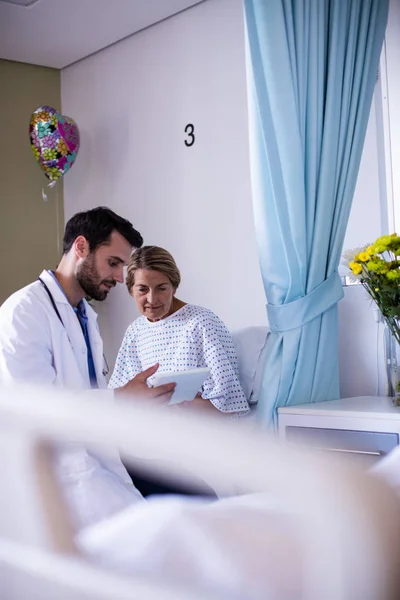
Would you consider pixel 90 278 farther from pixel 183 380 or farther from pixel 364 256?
pixel 364 256

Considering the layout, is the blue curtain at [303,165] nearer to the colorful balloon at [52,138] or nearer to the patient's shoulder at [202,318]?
the patient's shoulder at [202,318]

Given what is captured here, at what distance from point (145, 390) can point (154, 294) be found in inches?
36.7

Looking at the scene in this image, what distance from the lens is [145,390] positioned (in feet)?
7.33

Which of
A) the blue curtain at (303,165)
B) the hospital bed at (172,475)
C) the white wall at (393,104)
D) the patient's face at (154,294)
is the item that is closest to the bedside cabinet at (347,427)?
the blue curtain at (303,165)

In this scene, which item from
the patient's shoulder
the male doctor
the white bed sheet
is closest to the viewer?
the white bed sheet

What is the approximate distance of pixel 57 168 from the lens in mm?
4242

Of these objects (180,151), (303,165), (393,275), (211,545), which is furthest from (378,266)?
(211,545)

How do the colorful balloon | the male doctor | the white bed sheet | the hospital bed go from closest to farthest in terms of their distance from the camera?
the hospital bed → the white bed sheet → the male doctor → the colorful balloon

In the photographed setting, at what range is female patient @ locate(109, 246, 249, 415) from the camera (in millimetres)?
2919

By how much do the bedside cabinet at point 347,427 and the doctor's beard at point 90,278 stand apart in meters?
0.75

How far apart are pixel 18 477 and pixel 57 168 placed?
3683mm

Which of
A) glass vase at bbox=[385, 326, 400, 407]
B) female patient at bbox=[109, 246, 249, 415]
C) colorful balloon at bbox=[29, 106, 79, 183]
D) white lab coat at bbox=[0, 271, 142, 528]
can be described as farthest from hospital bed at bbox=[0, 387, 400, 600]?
colorful balloon at bbox=[29, 106, 79, 183]

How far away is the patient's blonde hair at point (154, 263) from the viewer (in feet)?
10.4

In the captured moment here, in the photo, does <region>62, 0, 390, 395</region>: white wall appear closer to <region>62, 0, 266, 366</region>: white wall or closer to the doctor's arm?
<region>62, 0, 266, 366</region>: white wall
